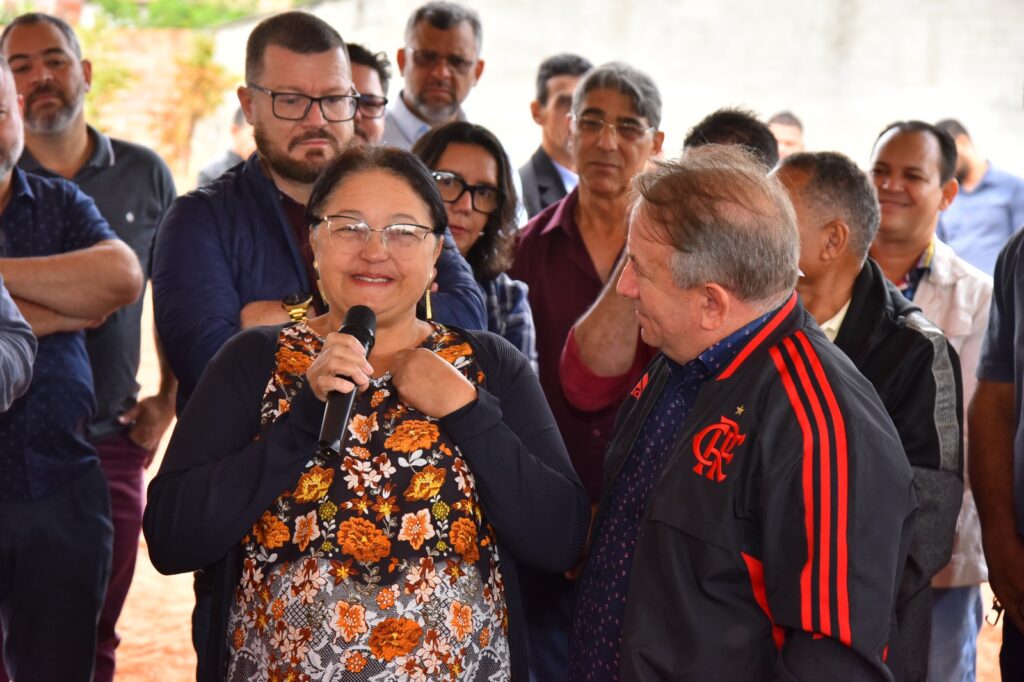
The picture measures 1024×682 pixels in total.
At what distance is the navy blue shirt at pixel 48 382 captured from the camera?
9.89ft

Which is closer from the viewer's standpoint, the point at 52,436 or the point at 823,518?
the point at 823,518

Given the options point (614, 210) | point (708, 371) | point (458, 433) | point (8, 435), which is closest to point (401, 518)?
point (458, 433)

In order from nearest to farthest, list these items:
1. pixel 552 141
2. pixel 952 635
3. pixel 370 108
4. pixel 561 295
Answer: pixel 952 635 < pixel 561 295 < pixel 370 108 < pixel 552 141

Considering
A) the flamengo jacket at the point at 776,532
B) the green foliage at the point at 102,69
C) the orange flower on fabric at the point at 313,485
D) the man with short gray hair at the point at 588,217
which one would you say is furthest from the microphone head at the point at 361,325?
the green foliage at the point at 102,69

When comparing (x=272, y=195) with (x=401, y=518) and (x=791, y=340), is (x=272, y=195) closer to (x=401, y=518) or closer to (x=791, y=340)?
(x=401, y=518)

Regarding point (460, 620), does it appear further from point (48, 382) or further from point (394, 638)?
point (48, 382)

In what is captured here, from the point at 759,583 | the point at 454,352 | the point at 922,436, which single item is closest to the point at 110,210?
the point at 454,352

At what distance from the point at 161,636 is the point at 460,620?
379 centimetres

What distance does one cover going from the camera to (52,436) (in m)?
3.08

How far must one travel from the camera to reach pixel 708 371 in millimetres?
2143

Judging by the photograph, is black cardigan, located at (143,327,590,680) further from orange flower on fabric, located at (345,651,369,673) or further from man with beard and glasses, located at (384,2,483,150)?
man with beard and glasses, located at (384,2,483,150)

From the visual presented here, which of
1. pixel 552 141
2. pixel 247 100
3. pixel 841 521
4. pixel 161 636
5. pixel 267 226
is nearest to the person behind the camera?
pixel 841 521

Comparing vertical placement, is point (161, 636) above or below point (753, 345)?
below

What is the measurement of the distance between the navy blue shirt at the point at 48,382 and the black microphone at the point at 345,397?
4.16ft
